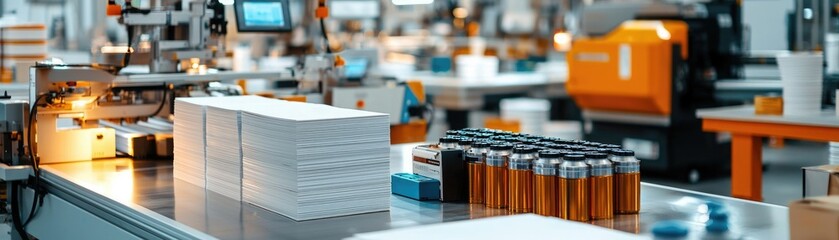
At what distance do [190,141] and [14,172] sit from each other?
0.84 m

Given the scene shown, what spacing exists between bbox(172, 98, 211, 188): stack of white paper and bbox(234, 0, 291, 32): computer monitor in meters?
1.92

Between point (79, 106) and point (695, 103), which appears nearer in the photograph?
point (79, 106)

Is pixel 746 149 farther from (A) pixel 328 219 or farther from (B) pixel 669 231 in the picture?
(B) pixel 669 231

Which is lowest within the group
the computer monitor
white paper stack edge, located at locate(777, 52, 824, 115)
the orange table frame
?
the orange table frame

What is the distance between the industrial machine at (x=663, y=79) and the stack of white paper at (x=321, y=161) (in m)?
5.45

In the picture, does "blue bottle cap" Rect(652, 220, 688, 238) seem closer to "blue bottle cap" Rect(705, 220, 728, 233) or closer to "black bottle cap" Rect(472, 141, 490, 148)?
"blue bottle cap" Rect(705, 220, 728, 233)

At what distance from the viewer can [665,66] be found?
8.12 meters

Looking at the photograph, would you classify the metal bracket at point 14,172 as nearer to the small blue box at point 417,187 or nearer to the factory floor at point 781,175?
the small blue box at point 417,187

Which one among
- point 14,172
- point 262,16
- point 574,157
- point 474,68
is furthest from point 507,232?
point 474,68

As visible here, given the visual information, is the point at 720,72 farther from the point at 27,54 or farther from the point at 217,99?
the point at 217,99

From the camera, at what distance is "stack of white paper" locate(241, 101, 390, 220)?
2.81m

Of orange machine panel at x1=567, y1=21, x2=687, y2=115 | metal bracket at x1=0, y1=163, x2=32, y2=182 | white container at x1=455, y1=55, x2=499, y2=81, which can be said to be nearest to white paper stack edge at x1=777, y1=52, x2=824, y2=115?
orange machine panel at x1=567, y1=21, x2=687, y2=115

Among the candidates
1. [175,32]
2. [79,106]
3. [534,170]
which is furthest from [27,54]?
[534,170]

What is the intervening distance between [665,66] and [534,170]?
5585mm
